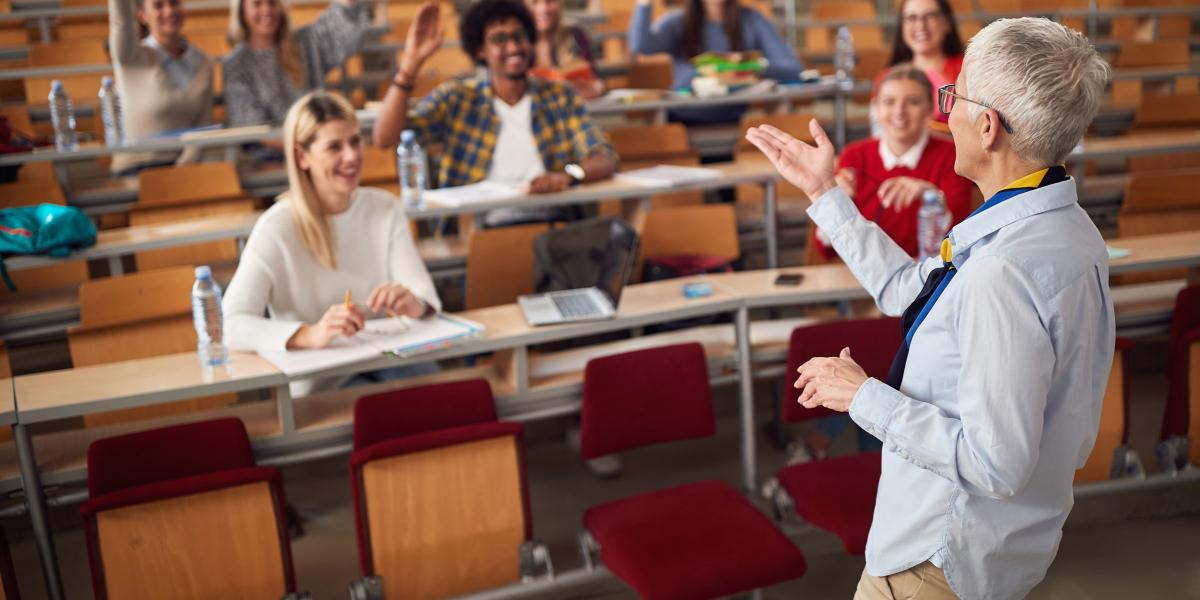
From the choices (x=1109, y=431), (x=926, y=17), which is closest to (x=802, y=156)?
(x=1109, y=431)

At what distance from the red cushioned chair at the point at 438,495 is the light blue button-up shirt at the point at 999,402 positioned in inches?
40.4

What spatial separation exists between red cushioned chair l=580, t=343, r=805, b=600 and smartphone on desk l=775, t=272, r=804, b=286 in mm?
505

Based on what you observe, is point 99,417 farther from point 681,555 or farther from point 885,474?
point 885,474

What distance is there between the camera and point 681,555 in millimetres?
2105

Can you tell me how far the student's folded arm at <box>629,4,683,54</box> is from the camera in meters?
5.05

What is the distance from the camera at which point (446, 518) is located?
225 centimetres

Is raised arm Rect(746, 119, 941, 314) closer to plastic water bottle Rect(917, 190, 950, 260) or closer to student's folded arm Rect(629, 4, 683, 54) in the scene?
plastic water bottle Rect(917, 190, 950, 260)

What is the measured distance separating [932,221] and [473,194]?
4.96 feet

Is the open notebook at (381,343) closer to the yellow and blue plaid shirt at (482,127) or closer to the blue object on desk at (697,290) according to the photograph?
the blue object on desk at (697,290)

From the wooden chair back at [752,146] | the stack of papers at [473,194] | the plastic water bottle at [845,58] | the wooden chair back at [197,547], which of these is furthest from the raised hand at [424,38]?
the plastic water bottle at [845,58]

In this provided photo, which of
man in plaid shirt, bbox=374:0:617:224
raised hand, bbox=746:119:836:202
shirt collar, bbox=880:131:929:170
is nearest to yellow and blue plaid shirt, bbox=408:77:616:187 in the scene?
man in plaid shirt, bbox=374:0:617:224

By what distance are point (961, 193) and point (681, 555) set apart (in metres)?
1.57

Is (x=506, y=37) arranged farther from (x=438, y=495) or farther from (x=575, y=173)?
(x=438, y=495)

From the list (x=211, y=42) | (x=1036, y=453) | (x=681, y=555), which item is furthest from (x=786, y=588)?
(x=211, y=42)
